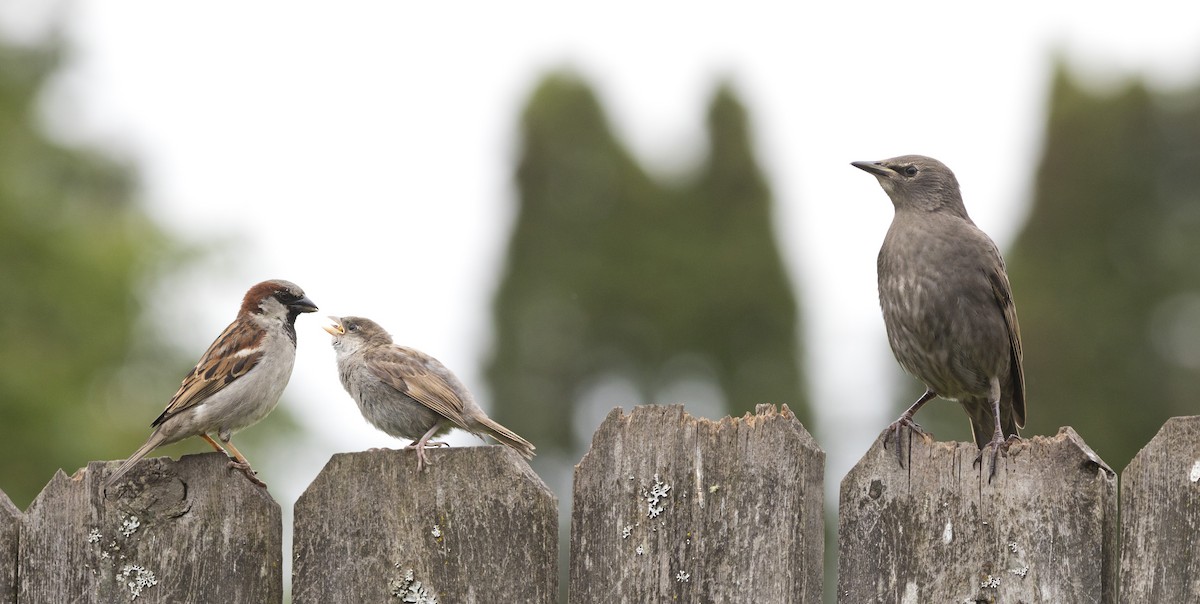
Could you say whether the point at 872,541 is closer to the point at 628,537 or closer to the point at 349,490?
the point at 628,537

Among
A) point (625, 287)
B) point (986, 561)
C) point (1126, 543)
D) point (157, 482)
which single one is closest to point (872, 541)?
point (986, 561)

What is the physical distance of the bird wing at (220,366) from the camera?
4.82 meters

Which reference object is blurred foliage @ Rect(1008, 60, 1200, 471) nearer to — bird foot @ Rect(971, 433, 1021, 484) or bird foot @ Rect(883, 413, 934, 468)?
bird foot @ Rect(883, 413, 934, 468)

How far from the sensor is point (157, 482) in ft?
12.3

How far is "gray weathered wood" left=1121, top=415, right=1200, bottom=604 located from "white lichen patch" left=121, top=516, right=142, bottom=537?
2.48 metres

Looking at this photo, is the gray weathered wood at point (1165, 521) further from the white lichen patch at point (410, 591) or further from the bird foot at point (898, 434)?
the white lichen patch at point (410, 591)

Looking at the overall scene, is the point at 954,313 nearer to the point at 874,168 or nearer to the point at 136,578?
the point at 874,168

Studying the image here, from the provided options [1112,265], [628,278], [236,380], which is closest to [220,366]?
→ [236,380]

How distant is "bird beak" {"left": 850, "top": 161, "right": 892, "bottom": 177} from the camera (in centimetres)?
569

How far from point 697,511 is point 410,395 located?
5.45ft

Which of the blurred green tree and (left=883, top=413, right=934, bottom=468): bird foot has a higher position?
the blurred green tree

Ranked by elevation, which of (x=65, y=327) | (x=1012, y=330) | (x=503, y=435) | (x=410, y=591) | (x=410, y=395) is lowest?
(x=410, y=591)

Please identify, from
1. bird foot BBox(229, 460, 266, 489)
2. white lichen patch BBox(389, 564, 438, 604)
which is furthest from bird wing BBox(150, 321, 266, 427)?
white lichen patch BBox(389, 564, 438, 604)

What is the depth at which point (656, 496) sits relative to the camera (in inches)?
133
